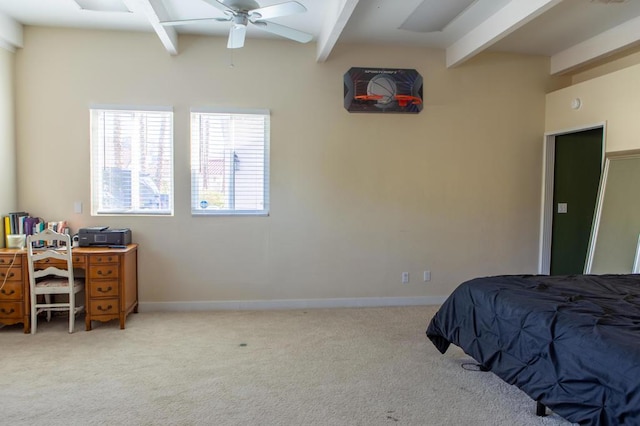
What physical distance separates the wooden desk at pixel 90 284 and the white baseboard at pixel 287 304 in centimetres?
55

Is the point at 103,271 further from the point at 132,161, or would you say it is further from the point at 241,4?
Result: the point at 241,4

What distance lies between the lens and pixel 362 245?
470cm

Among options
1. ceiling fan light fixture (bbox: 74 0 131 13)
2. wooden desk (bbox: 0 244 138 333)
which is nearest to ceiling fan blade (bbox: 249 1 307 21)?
ceiling fan light fixture (bbox: 74 0 131 13)

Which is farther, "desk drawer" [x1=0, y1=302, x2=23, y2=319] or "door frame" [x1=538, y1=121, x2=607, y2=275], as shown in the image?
"door frame" [x1=538, y1=121, x2=607, y2=275]

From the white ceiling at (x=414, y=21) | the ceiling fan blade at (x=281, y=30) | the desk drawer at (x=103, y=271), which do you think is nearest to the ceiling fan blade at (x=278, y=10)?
the ceiling fan blade at (x=281, y=30)

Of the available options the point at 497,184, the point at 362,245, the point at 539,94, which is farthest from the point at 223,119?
the point at 539,94

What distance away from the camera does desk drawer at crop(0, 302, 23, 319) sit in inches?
147

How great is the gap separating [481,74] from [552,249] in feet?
7.36

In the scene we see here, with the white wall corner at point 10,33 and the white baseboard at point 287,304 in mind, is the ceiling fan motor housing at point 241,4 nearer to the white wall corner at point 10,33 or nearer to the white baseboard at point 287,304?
the white wall corner at point 10,33

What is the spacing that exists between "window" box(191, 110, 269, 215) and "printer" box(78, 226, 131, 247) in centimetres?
78

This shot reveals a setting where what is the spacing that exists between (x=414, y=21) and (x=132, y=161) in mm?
3179

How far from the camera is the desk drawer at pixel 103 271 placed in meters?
3.83

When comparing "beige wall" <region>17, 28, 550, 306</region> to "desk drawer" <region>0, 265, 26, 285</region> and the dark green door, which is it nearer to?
the dark green door

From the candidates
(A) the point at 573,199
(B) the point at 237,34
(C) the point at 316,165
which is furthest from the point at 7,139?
(A) the point at 573,199
